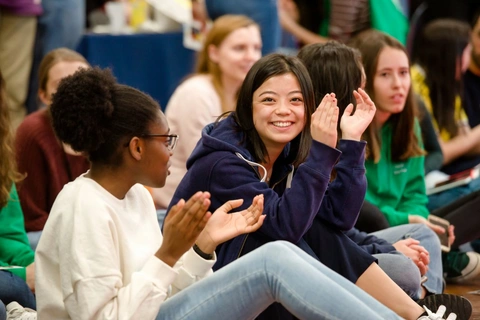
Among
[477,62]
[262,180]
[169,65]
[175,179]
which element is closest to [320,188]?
[262,180]

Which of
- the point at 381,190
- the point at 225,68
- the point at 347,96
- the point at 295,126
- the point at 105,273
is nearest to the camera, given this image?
the point at 105,273

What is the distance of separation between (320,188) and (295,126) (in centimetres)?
27

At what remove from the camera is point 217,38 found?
13.2ft

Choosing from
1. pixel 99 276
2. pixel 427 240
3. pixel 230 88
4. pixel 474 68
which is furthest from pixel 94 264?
pixel 474 68

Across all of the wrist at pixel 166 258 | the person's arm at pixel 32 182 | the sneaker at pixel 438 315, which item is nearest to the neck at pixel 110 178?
the wrist at pixel 166 258

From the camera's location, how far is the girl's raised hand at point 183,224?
198 cm

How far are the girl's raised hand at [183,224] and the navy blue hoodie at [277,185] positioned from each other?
0.45 metres

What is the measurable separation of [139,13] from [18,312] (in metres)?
2.88

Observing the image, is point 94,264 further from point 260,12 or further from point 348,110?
point 260,12

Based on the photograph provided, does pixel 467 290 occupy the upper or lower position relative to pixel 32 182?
lower

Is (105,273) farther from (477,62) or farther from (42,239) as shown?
(477,62)

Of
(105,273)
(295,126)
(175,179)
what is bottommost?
(175,179)

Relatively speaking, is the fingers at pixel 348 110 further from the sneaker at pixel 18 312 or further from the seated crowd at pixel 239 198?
the sneaker at pixel 18 312

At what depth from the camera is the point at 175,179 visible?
3.73m
